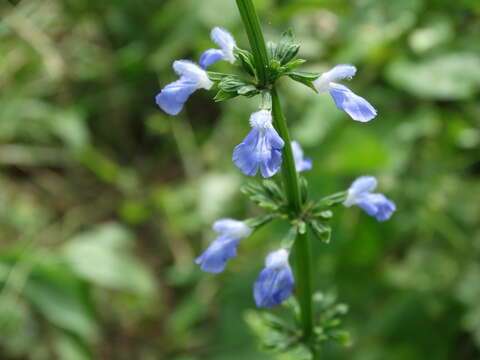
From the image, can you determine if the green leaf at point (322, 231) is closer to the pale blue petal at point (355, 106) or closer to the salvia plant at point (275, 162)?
the salvia plant at point (275, 162)

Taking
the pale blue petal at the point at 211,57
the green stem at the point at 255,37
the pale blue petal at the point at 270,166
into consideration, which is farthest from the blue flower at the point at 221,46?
the pale blue petal at the point at 270,166

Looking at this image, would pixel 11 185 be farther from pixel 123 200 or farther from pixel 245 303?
pixel 245 303

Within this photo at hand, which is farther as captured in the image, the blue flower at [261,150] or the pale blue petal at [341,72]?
the pale blue petal at [341,72]

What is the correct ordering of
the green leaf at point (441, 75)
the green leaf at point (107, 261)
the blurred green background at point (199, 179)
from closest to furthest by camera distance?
the blurred green background at point (199, 179), the green leaf at point (441, 75), the green leaf at point (107, 261)

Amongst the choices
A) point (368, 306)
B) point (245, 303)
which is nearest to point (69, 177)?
point (245, 303)

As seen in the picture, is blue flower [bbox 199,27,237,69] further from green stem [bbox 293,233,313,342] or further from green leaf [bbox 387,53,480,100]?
green leaf [bbox 387,53,480,100]

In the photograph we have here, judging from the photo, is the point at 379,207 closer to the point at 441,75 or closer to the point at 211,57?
the point at 211,57

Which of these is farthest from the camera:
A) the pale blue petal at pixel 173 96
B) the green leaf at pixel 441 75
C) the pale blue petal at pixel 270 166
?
the green leaf at pixel 441 75
